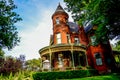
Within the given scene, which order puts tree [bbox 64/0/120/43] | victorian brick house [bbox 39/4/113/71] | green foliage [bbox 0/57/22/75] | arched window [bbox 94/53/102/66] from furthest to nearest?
green foliage [bbox 0/57/22/75]
arched window [bbox 94/53/102/66]
victorian brick house [bbox 39/4/113/71]
tree [bbox 64/0/120/43]

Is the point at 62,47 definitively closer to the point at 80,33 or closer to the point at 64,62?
the point at 64,62

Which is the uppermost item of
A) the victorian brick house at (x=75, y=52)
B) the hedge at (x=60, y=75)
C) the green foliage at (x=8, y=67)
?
the victorian brick house at (x=75, y=52)

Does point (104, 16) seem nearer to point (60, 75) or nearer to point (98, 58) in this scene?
point (60, 75)

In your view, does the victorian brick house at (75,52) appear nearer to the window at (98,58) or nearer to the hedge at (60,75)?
the window at (98,58)

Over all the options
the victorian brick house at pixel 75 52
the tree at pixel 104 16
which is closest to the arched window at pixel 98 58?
the victorian brick house at pixel 75 52

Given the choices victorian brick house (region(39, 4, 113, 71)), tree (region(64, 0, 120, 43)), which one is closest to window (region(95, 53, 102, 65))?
victorian brick house (region(39, 4, 113, 71))

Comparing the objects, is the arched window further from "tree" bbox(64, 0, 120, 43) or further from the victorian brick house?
"tree" bbox(64, 0, 120, 43)

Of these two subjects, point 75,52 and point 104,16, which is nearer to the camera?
point 104,16

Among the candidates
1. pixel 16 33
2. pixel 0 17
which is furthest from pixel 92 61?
pixel 0 17

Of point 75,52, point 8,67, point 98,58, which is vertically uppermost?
point 75,52

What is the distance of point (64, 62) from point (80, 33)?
8.69 meters

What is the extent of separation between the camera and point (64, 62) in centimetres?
2655

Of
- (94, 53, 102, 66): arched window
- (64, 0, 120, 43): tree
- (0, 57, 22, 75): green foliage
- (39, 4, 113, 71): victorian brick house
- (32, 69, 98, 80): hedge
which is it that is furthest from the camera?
(0, 57, 22, 75): green foliage

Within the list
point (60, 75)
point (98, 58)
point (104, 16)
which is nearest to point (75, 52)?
point (98, 58)
